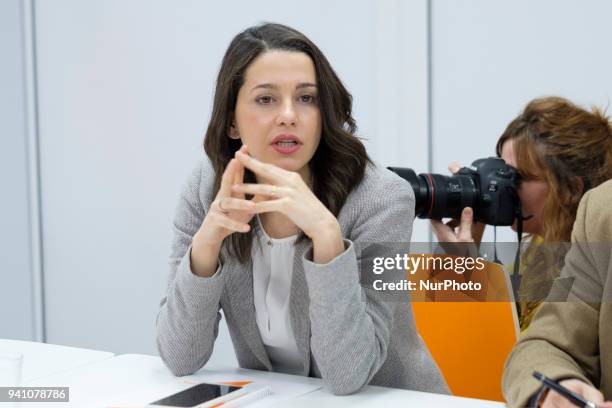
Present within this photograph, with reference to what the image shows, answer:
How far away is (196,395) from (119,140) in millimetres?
2217

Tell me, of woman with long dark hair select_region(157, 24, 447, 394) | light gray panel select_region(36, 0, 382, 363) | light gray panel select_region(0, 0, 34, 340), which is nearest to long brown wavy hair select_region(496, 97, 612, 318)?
woman with long dark hair select_region(157, 24, 447, 394)

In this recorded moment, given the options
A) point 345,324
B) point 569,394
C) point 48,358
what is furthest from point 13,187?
point 569,394

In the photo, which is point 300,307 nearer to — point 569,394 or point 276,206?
point 276,206

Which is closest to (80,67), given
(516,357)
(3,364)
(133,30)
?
(133,30)

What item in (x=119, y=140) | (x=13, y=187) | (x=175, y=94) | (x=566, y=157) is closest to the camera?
(x=566, y=157)

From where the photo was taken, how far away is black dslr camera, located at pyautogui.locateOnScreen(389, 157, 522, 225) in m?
1.87

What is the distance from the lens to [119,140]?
3229 millimetres

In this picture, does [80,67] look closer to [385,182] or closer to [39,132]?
[39,132]

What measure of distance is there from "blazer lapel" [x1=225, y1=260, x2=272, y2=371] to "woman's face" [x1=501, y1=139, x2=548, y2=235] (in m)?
0.82

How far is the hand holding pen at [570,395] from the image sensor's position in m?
0.90

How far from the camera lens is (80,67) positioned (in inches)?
130

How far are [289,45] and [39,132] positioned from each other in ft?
7.67

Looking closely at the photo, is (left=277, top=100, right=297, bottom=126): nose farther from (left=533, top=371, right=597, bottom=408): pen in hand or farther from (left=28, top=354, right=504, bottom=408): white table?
(left=533, top=371, right=597, bottom=408): pen in hand

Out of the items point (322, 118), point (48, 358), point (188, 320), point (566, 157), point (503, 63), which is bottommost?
point (48, 358)
